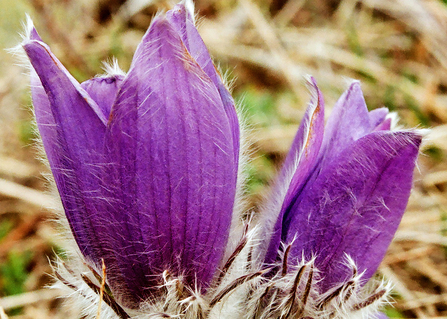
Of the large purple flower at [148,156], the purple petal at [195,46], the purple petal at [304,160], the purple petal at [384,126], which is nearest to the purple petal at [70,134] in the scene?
the large purple flower at [148,156]

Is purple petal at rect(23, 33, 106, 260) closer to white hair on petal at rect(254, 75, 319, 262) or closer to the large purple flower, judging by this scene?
the large purple flower

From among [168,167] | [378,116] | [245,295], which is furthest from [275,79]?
[168,167]

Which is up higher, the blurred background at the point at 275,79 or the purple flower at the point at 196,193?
the purple flower at the point at 196,193

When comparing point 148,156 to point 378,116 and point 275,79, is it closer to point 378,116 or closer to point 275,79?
point 378,116

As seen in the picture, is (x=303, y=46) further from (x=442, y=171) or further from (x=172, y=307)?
(x=172, y=307)

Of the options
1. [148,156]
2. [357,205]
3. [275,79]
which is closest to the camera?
[148,156]

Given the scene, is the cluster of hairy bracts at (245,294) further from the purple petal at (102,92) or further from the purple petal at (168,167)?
the purple petal at (102,92)
